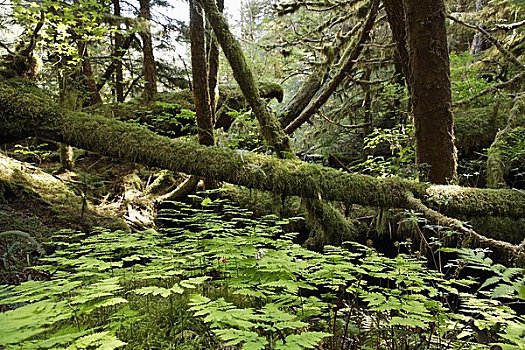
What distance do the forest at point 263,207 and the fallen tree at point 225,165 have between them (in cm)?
2

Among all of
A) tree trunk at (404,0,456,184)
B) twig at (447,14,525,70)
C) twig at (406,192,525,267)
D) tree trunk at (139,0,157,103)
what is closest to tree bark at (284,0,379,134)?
twig at (447,14,525,70)

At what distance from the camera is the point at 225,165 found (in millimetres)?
4367

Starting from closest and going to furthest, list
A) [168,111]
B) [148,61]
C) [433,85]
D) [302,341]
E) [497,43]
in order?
[302,341], [433,85], [497,43], [168,111], [148,61]

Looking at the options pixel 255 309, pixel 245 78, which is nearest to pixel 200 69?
pixel 245 78

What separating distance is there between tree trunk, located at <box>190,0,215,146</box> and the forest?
0.12 feet

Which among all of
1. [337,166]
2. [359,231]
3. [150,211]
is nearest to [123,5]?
[150,211]

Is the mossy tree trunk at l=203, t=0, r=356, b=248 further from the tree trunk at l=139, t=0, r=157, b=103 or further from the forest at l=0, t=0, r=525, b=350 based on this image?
the tree trunk at l=139, t=0, r=157, b=103

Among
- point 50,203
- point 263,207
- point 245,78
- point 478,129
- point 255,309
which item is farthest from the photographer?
point 478,129

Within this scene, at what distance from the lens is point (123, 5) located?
37.6 feet

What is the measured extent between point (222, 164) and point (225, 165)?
4 centimetres

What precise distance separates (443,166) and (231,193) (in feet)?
13.2

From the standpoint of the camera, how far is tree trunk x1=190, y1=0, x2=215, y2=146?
625 cm

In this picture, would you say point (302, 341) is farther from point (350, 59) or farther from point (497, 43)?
point (350, 59)

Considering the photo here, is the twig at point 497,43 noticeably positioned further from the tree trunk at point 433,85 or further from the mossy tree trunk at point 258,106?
the mossy tree trunk at point 258,106
